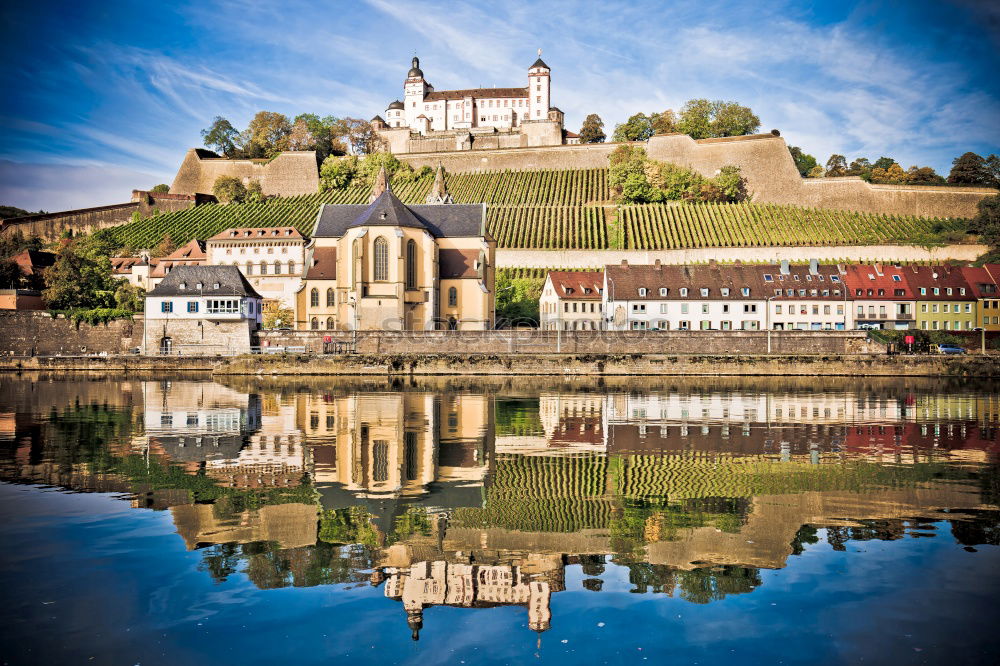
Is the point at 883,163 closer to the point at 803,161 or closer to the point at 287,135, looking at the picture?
the point at 803,161

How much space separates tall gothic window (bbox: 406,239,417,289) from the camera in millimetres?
66500

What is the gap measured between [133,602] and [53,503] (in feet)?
22.0

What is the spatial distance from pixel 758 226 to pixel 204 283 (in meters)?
64.6

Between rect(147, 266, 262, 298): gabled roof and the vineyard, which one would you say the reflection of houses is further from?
the vineyard

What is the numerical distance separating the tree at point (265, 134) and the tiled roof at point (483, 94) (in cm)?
2576

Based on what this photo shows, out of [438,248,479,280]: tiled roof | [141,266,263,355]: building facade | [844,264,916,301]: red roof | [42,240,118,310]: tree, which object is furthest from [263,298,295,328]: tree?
[844,264,916,301]: red roof

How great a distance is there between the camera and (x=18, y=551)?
12648 millimetres

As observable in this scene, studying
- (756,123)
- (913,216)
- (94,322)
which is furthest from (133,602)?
(756,123)

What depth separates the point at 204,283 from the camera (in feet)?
206

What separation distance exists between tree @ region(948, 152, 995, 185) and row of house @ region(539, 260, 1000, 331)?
45.3 metres

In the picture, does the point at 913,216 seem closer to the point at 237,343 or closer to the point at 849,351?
the point at 849,351

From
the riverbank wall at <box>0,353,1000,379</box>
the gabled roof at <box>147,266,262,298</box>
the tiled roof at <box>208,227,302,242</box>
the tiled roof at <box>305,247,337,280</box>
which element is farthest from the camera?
the tiled roof at <box>208,227,302,242</box>

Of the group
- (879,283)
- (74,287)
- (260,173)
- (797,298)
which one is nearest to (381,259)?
(74,287)

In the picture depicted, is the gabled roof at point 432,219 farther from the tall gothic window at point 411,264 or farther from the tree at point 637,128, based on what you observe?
the tree at point 637,128
